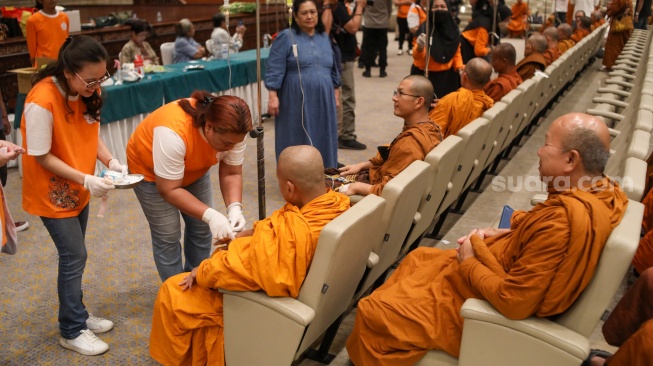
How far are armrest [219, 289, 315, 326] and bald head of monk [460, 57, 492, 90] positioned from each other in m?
2.54

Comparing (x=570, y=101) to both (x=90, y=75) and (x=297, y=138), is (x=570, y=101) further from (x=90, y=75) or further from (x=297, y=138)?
(x=90, y=75)

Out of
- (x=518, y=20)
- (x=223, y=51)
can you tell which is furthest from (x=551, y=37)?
(x=518, y=20)

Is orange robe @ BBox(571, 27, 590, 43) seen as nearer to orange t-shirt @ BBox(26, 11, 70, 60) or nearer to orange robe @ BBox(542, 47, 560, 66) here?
orange robe @ BBox(542, 47, 560, 66)

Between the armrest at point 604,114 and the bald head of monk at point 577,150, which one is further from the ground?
the bald head of monk at point 577,150

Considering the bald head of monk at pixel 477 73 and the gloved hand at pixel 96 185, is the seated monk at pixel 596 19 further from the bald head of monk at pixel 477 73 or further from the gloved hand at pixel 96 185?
the gloved hand at pixel 96 185

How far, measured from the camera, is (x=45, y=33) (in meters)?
5.30

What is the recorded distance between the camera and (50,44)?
5367 mm

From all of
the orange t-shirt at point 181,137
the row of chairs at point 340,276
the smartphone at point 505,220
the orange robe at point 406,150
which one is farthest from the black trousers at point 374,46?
the orange t-shirt at point 181,137

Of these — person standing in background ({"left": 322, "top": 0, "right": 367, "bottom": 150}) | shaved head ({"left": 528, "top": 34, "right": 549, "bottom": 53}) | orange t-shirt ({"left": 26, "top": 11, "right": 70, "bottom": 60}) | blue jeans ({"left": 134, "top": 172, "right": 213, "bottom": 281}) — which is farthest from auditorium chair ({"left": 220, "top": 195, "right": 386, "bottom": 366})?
shaved head ({"left": 528, "top": 34, "right": 549, "bottom": 53})

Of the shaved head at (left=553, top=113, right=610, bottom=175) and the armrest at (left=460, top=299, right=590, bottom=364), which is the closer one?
the armrest at (left=460, top=299, right=590, bottom=364)

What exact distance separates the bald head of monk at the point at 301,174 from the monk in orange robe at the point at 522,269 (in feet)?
1.34

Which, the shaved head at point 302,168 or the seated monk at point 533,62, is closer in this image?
the shaved head at point 302,168

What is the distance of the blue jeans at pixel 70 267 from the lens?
A: 7.55 ft

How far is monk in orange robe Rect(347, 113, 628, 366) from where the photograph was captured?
1.71 meters
